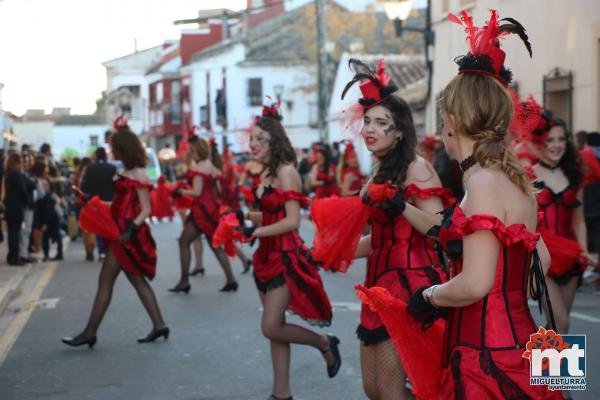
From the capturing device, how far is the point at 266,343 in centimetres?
929

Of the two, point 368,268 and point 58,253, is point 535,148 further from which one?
point 58,253

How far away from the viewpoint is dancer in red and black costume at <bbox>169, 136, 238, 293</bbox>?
13047 mm

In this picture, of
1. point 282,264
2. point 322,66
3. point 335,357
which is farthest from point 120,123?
point 322,66

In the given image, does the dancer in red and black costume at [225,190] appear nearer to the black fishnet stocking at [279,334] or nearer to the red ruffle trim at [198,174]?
the red ruffle trim at [198,174]

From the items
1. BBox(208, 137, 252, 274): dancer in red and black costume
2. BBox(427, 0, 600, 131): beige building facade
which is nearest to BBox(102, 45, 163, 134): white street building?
BBox(427, 0, 600, 131): beige building facade

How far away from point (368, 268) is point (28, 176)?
12915 mm

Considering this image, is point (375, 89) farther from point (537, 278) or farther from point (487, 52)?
point (537, 278)

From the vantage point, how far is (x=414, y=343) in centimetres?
393

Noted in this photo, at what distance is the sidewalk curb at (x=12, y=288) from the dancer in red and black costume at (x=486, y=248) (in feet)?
30.2

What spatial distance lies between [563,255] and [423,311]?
3620 millimetres

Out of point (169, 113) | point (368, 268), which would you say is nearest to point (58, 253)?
point (368, 268)

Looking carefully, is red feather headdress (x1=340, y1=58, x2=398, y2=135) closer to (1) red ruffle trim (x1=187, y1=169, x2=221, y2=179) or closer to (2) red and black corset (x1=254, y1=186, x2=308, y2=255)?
(2) red and black corset (x1=254, y1=186, x2=308, y2=255)

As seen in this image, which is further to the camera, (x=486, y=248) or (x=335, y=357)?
(x=335, y=357)

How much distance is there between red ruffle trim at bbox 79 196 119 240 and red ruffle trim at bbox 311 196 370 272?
13.4 feet
